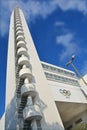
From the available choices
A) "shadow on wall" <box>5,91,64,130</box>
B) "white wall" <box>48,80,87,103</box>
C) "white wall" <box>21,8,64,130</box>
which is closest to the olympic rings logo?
"white wall" <box>48,80,87,103</box>

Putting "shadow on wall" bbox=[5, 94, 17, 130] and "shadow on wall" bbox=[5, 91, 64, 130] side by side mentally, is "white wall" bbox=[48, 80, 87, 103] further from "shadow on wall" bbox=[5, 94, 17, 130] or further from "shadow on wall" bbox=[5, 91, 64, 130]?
"shadow on wall" bbox=[5, 94, 17, 130]

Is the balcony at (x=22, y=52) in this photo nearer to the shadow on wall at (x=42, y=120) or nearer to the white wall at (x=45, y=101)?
the white wall at (x=45, y=101)

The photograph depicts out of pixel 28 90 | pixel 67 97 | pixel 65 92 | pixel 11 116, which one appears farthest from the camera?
pixel 65 92

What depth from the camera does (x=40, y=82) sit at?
2744 centimetres

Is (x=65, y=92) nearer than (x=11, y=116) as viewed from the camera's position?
No

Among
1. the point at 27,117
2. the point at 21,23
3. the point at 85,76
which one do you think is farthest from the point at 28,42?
the point at 27,117

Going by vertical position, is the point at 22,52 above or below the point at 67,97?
above

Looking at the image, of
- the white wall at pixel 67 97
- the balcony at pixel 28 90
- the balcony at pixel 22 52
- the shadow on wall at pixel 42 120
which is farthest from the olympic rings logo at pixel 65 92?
the balcony at pixel 22 52

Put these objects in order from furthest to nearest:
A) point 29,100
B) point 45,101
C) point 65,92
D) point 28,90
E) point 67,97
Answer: point 65,92 < point 67,97 < point 45,101 < point 28,90 < point 29,100

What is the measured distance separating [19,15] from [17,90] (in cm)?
2927

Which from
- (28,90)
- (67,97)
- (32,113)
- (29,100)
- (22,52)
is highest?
(22,52)

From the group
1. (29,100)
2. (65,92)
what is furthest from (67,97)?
(29,100)

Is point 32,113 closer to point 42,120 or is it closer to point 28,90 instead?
point 42,120

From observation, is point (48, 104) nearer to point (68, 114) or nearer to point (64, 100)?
point (64, 100)
